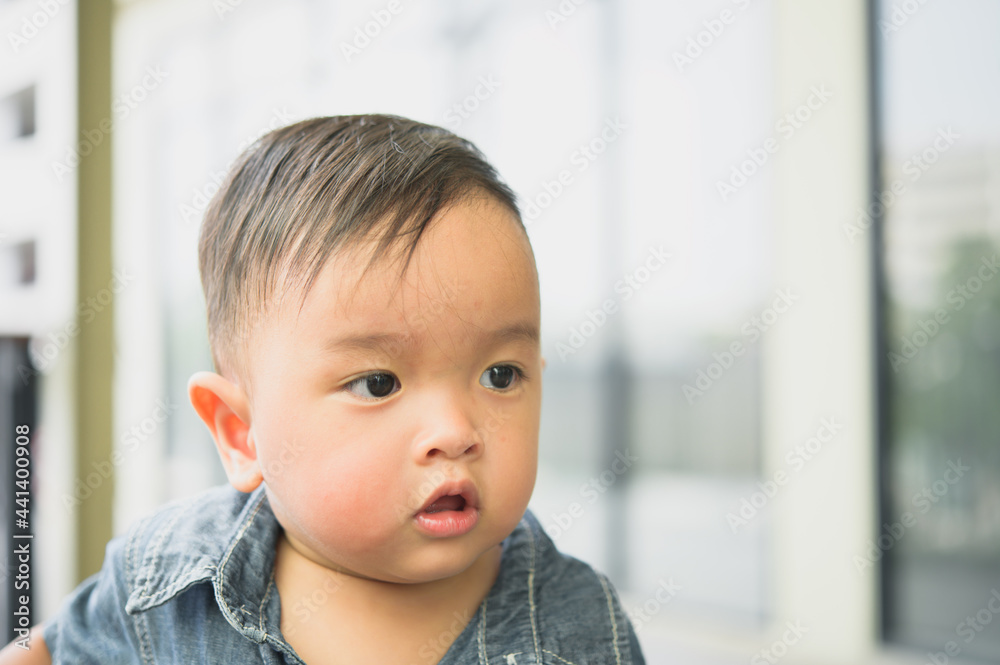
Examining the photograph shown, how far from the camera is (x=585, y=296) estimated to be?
10.0ft

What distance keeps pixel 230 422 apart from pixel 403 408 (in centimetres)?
22

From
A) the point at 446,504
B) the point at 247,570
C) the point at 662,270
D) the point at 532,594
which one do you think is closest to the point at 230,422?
the point at 247,570

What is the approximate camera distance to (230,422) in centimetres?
77

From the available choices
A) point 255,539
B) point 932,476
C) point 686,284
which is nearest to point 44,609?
point 255,539

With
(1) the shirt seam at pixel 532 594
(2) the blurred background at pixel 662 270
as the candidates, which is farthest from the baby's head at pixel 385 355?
(2) the blurred background at pixel 662 270

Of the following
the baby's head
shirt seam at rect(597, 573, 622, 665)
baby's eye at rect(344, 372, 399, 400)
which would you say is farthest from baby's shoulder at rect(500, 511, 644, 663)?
baby's eye at rect(344, 372, 399, 400)

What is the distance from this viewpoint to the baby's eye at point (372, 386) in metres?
0.67

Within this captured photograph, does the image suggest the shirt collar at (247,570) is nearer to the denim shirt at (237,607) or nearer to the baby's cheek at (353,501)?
the denim shirt at (237,607)

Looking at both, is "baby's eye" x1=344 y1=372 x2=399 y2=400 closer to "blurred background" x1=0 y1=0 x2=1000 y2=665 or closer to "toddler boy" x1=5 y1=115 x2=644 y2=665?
"toddler boy" x1=5 y1=115 x2=644 y2=665

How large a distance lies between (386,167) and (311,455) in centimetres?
28

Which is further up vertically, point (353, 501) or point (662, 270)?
point (662, 270)

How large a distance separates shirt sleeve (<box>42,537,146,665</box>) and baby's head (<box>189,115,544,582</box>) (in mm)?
189

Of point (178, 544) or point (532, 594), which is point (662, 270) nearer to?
point (532, 594)

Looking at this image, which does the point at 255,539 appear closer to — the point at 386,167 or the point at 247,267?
the point at 247,267
